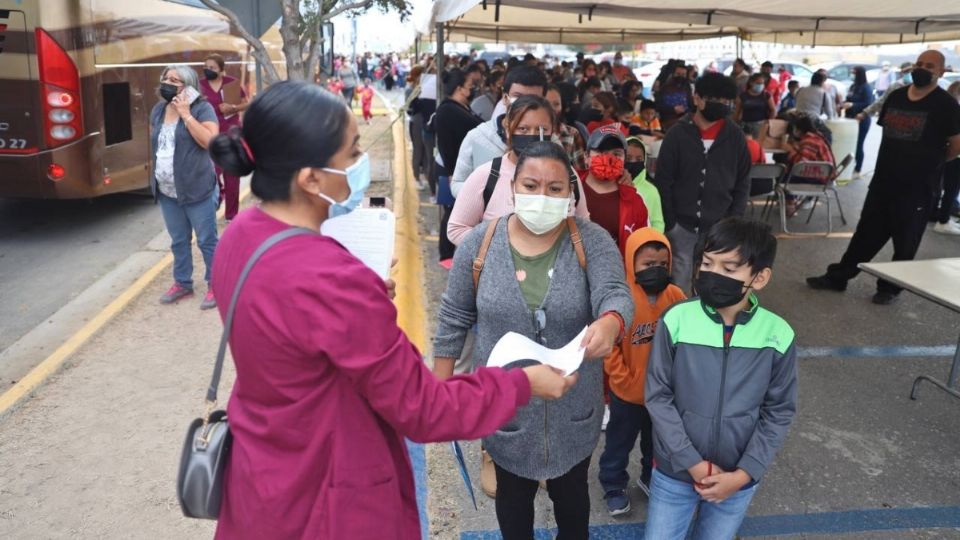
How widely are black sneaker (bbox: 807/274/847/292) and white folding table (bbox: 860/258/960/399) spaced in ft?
5.78

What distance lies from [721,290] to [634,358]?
743 mm

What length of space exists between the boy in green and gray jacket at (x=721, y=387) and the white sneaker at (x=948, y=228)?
6.98m

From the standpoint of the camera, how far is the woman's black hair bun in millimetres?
1608

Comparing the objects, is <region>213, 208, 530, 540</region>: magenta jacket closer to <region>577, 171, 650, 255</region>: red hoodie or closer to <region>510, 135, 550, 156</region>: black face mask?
<region>510, 135, 550, 156</region>: black face mask

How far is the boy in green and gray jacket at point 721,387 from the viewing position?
2.49m

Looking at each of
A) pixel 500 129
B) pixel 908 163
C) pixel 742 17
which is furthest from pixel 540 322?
pixel 742 17

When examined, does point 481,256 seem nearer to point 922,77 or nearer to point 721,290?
point 721,290

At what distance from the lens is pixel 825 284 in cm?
643

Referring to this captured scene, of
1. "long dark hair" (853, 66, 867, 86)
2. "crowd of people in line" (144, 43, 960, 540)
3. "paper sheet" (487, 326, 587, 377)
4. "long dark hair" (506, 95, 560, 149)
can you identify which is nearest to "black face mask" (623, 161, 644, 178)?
Answer: "crowd of people in line" (144, 43, 960, 540)

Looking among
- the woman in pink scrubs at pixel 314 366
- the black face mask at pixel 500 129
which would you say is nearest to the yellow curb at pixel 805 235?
the black face mask at pixel 500 129

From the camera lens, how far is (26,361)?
16.0 feet

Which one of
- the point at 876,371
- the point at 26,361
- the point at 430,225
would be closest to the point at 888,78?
the point at 430,225

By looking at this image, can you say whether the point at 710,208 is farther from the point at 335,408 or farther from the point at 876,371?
the point at 335,408

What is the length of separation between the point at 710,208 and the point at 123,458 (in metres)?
3.63
